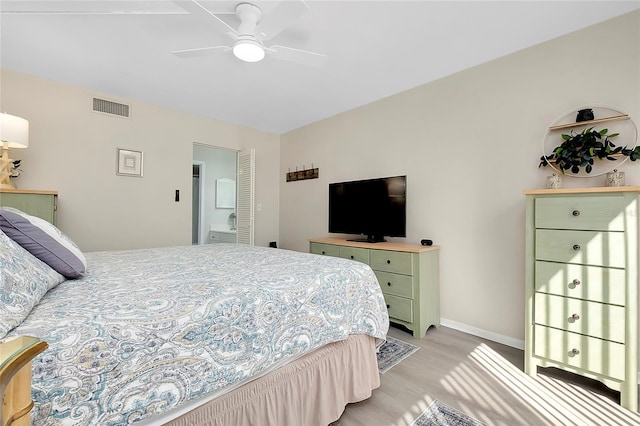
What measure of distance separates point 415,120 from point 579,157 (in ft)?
4.96

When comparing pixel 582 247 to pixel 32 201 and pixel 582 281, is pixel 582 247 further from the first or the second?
pixel 32 201

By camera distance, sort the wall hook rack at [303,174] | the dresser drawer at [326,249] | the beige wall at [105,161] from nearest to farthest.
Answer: the beige wall at [105,161] < the dresser drawer at [326,249] < the wall hook rack at [303,174]

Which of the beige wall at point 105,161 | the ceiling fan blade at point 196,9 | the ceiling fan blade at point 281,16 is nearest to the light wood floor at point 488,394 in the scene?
the ceiling fan blade at point 281,16

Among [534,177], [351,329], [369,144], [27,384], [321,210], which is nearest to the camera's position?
[27,384]

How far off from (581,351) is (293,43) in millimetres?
2985

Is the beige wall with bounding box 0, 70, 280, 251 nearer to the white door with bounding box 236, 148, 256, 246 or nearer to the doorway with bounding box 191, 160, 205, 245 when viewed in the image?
the white door with bounding box 236, 148, 256, 246

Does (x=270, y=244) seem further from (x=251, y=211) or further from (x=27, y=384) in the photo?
(x=27, y=384)

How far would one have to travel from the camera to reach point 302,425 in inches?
54.3

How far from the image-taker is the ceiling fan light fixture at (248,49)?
6.22 ft

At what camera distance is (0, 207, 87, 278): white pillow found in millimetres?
1201

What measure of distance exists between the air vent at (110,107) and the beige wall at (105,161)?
57 millimetres

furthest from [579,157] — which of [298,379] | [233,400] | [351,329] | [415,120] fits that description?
[233,400]

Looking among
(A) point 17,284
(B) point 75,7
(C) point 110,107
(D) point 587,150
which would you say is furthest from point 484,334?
(C) point 110,107

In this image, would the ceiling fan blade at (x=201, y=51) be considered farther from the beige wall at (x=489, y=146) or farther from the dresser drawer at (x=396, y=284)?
the dresser drawer at (x=396, y=284)
